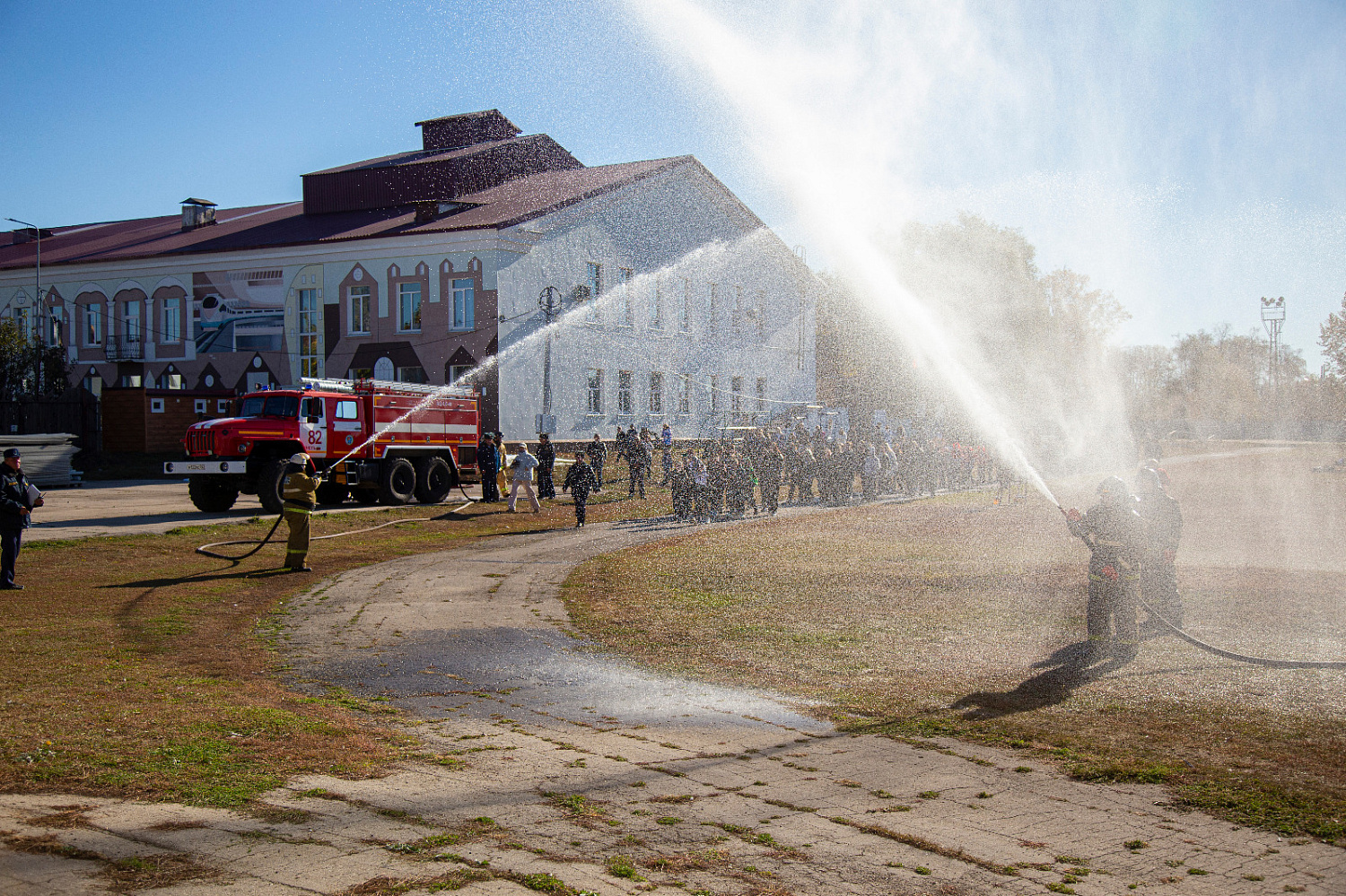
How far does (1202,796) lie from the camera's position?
539cm

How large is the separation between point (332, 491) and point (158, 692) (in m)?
17.0

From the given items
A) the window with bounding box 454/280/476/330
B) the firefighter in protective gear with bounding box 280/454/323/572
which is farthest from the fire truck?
the window with bounding box 454/280/476/330

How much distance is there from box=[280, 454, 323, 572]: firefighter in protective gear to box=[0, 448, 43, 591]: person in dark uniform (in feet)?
9.76

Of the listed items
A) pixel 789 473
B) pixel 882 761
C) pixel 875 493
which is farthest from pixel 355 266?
pixel 882 761

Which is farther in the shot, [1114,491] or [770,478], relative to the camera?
[770,478]

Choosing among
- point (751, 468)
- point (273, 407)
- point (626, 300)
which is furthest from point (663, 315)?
point (273, 407)

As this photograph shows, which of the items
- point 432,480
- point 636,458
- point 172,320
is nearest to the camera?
point 432,480

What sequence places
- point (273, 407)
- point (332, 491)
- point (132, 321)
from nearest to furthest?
point (273, 407), point (332, 491), point (132, 321)

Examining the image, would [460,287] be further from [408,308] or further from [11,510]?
[11,510]

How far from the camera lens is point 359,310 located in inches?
1444

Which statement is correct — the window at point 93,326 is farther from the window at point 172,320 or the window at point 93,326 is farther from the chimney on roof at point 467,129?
the chimney on roof at point 467,129

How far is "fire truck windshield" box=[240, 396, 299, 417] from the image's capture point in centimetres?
2186

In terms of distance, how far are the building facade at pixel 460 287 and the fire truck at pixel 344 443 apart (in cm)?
857

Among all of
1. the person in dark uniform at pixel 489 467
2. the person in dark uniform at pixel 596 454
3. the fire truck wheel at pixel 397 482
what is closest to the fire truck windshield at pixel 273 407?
the fire truck wheel at pixel 397 482
